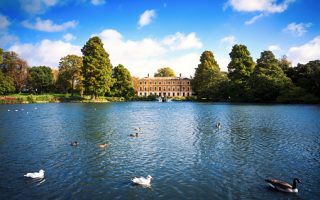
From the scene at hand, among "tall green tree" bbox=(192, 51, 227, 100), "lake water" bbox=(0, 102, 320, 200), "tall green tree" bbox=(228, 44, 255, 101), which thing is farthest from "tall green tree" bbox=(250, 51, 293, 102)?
"lake water" bbox=(0, 102, 320, 200)

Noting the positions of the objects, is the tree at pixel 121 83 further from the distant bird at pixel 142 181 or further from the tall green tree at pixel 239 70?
the distant bird at pixel 142 181

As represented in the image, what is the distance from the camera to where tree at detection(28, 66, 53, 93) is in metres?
102

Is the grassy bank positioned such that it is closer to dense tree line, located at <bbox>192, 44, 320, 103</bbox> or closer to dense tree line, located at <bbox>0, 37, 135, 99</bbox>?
dense tree line, located at <bbox>0, 37, 135, 99</bbox>

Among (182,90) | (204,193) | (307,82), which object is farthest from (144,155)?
(182,90)

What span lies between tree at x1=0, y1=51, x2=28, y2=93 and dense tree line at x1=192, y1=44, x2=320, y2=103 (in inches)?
2415

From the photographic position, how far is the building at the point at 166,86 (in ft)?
491

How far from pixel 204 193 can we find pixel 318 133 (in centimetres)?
1833

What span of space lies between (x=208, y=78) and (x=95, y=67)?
127 ft

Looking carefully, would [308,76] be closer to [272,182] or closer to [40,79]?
[272,182]

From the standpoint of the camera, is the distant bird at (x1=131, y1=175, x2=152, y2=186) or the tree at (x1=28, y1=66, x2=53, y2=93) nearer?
the distant bird at (x1=131, y1=175, x2=152, y2=186)

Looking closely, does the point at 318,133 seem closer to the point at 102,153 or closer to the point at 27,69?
the point at 102,153

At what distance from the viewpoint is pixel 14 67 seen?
95.8m

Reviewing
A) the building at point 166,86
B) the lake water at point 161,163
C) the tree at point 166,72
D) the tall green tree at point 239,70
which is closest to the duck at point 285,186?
the lake water at point 161,163

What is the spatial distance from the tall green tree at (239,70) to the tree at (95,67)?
38.0m
